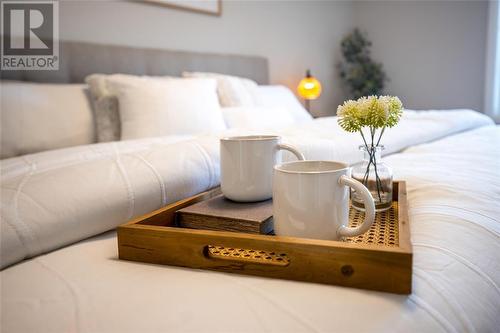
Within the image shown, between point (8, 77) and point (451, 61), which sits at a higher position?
point (451, 61)

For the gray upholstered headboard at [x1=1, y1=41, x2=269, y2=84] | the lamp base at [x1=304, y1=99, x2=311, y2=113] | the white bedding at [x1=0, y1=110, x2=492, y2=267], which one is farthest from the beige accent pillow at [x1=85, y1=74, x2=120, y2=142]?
the lamp base at [x1=304, y1=99, x2=311, y2=113]

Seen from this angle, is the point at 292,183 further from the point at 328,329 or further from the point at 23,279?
the point at 23,279

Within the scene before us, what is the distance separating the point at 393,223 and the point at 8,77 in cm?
199

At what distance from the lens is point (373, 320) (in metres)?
0.44

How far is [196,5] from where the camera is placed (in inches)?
115

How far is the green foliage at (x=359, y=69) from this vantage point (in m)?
4.35

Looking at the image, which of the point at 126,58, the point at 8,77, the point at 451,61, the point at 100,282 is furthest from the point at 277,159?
the point at 451,61

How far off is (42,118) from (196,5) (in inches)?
62.6

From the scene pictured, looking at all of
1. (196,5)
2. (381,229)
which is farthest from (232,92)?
(381,229)

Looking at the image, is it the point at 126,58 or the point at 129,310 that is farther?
the point at 126,58

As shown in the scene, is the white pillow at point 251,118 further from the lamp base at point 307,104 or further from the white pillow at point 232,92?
the lamp base at point 307,104

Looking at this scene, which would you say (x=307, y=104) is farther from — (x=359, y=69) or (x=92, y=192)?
(x=92, y=192)

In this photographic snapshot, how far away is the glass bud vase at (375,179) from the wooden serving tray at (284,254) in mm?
103

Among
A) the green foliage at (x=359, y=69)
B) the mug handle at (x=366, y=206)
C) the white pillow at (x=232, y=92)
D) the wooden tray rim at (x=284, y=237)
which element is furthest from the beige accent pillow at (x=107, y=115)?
the green foliage at (x=359, y=69)
